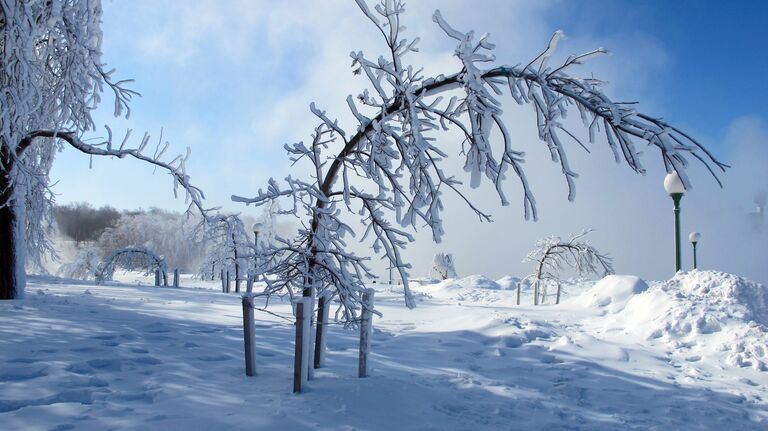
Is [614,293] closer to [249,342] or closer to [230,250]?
[249,342]

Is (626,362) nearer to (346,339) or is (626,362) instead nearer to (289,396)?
(346,339)

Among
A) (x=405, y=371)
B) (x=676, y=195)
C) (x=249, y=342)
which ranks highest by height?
(x=676, y=195)

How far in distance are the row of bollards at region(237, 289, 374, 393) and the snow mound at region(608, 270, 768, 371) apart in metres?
5.68

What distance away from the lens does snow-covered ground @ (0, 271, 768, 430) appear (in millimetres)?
4023

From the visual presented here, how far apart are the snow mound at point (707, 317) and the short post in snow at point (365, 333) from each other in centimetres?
563

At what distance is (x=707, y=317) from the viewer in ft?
28.4

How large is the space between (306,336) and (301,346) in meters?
0.11

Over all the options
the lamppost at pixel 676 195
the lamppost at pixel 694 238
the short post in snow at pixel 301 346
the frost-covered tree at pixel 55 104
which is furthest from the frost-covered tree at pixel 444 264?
the short post in snow at pixel 301 346

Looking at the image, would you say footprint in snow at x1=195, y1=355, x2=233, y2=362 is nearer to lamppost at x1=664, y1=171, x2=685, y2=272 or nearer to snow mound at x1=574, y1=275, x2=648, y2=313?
snow mound at x1=574, y1=275, x2=648, y2=313

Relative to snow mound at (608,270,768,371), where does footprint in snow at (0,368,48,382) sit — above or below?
below

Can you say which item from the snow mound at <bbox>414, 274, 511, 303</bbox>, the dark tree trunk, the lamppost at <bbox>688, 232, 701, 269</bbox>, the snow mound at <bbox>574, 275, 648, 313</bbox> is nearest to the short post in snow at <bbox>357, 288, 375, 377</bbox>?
the dark tree trunk

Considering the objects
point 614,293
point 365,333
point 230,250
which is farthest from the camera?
point 230,250

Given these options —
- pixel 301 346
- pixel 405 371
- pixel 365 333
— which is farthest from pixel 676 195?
pixel 301 346

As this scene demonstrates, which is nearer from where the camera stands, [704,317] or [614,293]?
[704,317]
